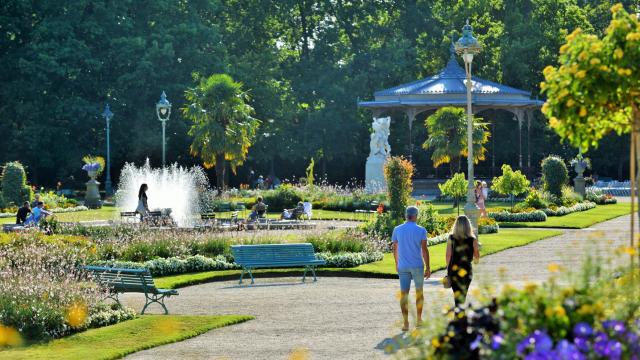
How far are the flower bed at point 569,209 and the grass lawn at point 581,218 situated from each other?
0.30 meters

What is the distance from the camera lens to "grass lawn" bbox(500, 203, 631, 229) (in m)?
39.3

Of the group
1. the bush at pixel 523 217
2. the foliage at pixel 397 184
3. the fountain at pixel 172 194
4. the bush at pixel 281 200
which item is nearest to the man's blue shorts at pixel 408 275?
the foliage at pixel 397 184

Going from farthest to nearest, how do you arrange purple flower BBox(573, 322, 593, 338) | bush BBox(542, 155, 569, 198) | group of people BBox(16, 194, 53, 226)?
bush BBox(542, 155, 569, 198) < group of people BBox(16, 194, 53, 226) < purple flower BBox(573, 322, 593, 338)

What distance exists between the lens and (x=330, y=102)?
7200 cm

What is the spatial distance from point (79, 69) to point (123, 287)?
48222mm

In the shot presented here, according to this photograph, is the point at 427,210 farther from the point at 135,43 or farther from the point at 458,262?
the point at 135,43

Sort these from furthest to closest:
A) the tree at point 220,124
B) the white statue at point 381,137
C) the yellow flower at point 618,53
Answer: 1. the white statue at point 381,137
2. the tree at point 220,124
3. the yellow flower at point 618,53

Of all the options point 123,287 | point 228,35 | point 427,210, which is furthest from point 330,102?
point 123,287

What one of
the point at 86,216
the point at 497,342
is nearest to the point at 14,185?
the point at 86,216

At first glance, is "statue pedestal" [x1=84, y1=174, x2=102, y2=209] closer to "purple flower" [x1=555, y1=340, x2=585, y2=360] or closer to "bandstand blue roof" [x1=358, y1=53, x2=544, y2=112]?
"bandstand blue roof" [x1=358, y1=53, x2=544, y2=112]

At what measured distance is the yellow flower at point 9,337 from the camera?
1545 centimetres

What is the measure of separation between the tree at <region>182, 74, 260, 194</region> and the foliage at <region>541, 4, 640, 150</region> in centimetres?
4306

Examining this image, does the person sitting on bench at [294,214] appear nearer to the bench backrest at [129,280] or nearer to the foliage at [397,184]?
the foliage at [397,184]

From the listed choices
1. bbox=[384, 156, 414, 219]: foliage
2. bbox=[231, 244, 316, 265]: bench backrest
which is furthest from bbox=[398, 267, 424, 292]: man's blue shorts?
bbox=[384, 156, 414, 219]: foliage
